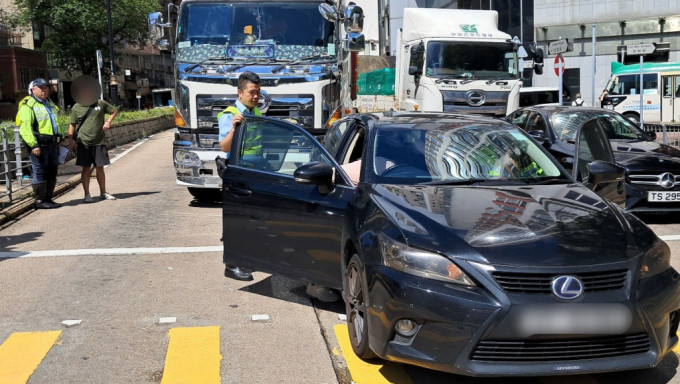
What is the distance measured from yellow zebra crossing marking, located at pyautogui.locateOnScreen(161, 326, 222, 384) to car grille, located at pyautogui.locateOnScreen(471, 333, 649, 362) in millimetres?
1693

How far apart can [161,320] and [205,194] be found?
747 centimetres

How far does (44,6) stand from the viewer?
60.5 metres

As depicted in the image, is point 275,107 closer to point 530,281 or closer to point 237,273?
point 237,273

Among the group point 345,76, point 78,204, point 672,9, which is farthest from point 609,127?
point 672,9

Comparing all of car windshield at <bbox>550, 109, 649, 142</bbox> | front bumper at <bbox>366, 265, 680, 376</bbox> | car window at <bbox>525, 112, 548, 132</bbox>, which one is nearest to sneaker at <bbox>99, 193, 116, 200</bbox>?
car window at <bbox>525, 112, 548, 132</bbox>

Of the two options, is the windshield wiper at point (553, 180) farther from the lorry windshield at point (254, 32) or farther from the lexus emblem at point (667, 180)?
the lorry windshield at point (254, 32)

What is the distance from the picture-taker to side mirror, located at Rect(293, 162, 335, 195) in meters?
5.55

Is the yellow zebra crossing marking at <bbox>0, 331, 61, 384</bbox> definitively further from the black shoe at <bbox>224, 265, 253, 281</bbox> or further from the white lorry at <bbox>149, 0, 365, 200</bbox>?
the white lorry at <bbox>149, 0, 365, 200</bbox>

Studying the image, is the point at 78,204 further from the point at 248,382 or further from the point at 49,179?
the point at 248,382

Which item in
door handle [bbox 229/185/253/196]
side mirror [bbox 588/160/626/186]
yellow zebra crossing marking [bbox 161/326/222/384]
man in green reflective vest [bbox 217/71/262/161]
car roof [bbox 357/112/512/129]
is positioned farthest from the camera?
man in green reflective vest [bbox 217/71/262/161]

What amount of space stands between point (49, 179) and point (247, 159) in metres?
7.13

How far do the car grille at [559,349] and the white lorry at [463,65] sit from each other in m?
15.0

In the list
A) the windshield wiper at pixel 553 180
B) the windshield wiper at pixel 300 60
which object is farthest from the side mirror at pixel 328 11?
the windshield wiper at pixel 553 180

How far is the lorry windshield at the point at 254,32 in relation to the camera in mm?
11758
